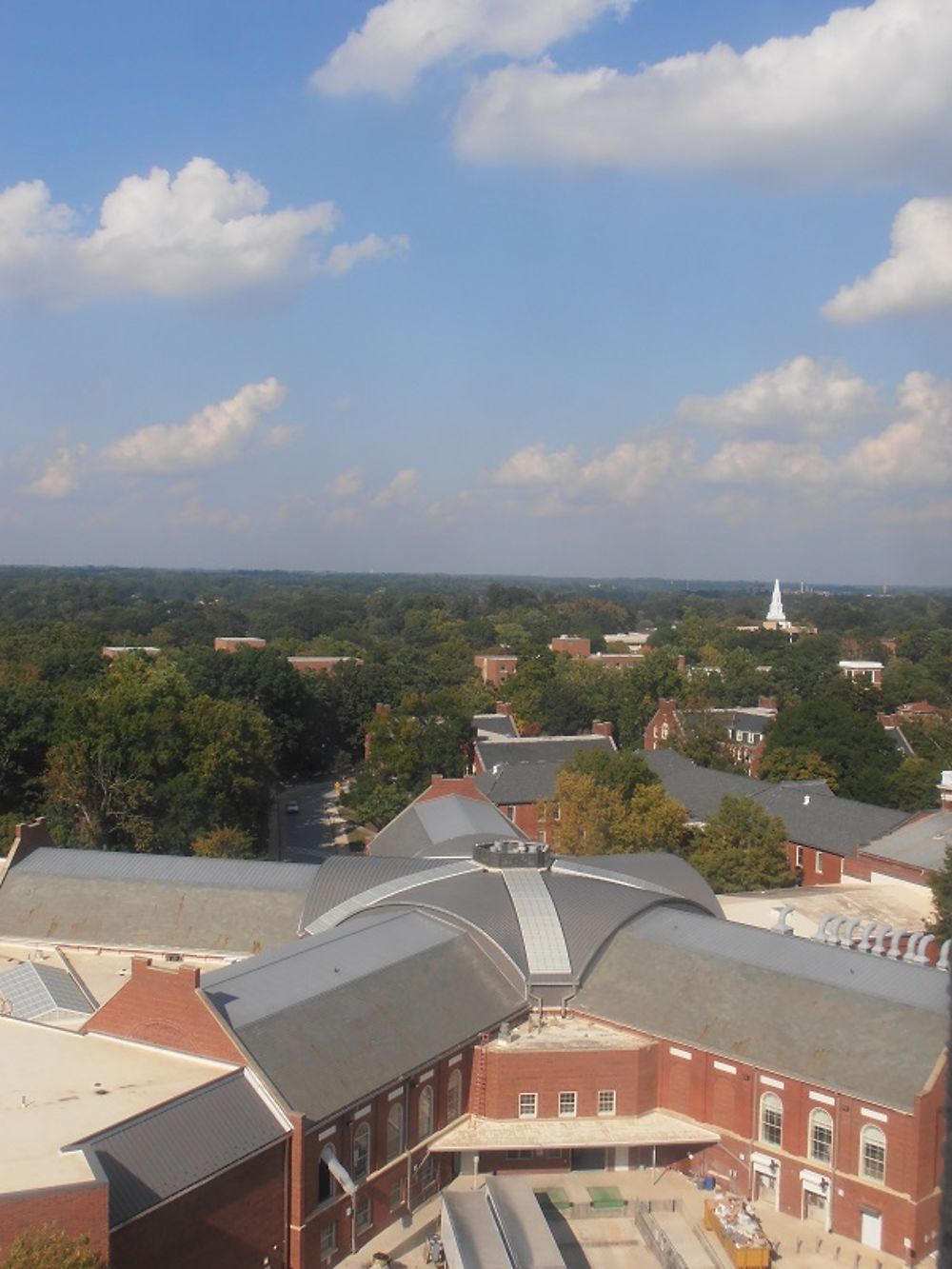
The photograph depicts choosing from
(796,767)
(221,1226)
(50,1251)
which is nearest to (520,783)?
(796,767)

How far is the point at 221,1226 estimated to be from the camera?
22359mm

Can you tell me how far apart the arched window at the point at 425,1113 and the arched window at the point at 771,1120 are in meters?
8.27

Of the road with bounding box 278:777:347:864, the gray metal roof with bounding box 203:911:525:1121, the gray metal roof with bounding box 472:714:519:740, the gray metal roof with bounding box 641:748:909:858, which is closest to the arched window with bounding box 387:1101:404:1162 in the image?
the gray metal roof with bounding box 203:911:525:1121

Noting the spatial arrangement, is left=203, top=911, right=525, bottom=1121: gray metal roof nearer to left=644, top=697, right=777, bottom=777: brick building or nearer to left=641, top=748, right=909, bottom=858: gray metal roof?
left=641, top=748, right=909, bottom=858: gray metal roof

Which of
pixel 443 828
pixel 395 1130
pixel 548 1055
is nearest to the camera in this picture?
pixel 395 1130

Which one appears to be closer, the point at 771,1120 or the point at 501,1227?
the point at 501,1227

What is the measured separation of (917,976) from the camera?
2905cm

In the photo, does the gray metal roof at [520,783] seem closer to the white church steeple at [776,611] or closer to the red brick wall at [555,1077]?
the red brick wall at [555,1077]

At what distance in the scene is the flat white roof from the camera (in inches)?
810

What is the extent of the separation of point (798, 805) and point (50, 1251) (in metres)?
45.6

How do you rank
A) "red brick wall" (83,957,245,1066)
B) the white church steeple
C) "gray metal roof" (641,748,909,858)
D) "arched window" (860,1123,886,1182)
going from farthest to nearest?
the white church steeple < "gray metal roof" (641,748,909,858) < "arched window" (860,1123,886,1182) < "red brick wall" (83,957,245,1066)

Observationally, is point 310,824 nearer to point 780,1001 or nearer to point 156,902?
point 156,902

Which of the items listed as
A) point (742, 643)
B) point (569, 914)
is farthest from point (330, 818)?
point (742, 643)

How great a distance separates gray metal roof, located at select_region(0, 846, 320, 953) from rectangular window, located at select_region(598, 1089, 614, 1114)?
1199 cm
